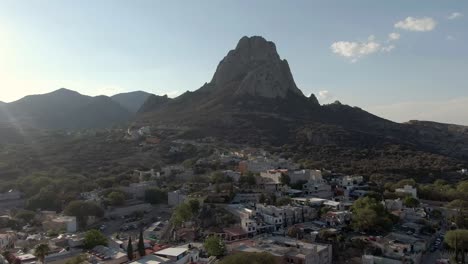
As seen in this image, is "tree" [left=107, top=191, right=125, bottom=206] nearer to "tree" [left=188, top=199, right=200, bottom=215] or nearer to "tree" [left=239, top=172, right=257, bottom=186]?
"tree" [left=188, top=199, right=200, bottom=215]

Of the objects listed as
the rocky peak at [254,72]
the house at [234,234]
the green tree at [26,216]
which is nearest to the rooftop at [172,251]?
the house at [234,234]

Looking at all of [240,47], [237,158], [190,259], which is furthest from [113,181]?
[240,47]

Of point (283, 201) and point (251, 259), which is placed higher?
point (283, 201)

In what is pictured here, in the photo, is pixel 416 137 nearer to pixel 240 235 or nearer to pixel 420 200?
pixel 420 200

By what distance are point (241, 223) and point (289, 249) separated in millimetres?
9081

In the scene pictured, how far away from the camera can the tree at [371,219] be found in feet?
139

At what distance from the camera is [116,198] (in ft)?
181

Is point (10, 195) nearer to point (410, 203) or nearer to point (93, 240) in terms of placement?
point (93, 240)

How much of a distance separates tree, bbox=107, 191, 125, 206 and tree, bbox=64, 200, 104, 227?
411 centimetres

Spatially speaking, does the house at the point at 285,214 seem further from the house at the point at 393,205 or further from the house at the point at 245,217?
the house at the point at 393,205

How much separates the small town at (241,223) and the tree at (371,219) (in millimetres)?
91

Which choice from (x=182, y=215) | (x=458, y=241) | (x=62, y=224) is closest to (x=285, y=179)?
(x=182, y=215)

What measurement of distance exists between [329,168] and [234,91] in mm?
72871

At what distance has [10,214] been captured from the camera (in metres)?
51.5
